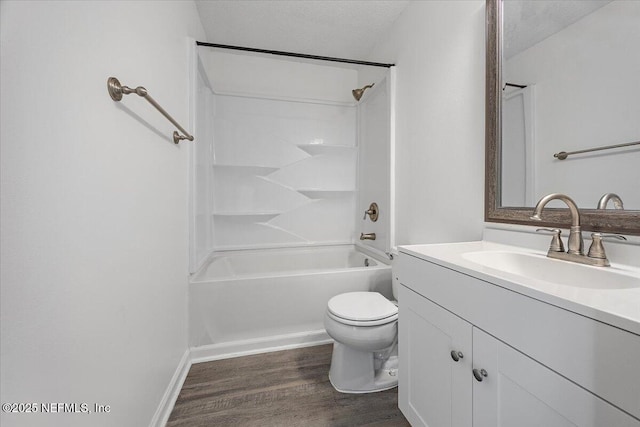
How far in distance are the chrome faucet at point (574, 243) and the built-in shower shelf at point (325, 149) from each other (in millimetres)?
2088

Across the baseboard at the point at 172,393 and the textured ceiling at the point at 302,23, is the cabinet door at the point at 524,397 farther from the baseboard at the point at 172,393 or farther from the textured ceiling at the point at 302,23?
the textured ceiling at the point at 302,23

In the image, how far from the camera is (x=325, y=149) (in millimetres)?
2756

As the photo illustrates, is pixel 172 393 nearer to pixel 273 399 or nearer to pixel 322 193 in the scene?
pixel 273 399

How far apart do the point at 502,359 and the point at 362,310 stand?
814 mm

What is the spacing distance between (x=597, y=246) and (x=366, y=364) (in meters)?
1.18

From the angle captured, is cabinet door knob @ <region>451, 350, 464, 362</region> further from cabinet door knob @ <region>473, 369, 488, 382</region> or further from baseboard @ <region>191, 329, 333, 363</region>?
baseboard @ <region>191, 329, 333, 363</region>

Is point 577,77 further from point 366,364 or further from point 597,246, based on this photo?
point 366,364

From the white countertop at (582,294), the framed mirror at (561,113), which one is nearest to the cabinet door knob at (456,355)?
the white countertop at (582,294)

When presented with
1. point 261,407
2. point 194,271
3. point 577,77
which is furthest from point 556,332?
point 194,271

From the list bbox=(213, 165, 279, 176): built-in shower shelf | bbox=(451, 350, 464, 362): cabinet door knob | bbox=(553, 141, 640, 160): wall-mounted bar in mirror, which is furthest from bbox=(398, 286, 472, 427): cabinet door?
bbox=(213, 165, 279, 176): built-in shower shelf

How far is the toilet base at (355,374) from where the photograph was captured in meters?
1.44

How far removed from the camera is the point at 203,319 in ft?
5.64

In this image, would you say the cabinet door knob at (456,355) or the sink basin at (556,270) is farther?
the cabinet door knob at (456,355)

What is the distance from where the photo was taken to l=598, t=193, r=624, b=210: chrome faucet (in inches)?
31.2
